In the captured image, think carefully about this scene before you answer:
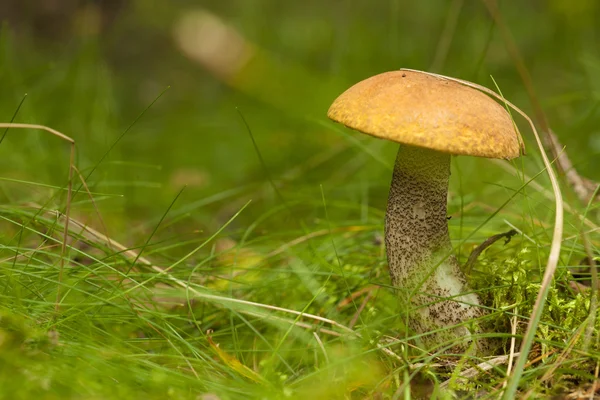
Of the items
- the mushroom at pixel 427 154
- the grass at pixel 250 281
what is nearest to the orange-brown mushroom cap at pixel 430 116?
the mushroom at pixel 427 154

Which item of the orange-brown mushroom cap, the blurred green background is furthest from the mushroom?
the blurred green background

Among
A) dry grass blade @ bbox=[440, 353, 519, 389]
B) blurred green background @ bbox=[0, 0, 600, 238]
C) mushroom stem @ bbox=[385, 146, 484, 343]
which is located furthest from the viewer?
blurred green background @ bbox=[0, 0, 600, 238]

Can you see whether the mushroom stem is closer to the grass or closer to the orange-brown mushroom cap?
the grass

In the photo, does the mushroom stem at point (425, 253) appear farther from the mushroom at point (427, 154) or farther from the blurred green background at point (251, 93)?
the blurred green background at point (251, 93)

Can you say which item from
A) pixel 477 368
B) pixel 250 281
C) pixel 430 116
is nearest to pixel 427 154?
pixel 430 116

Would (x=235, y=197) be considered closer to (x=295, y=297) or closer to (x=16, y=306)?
(x=295, y=297)
